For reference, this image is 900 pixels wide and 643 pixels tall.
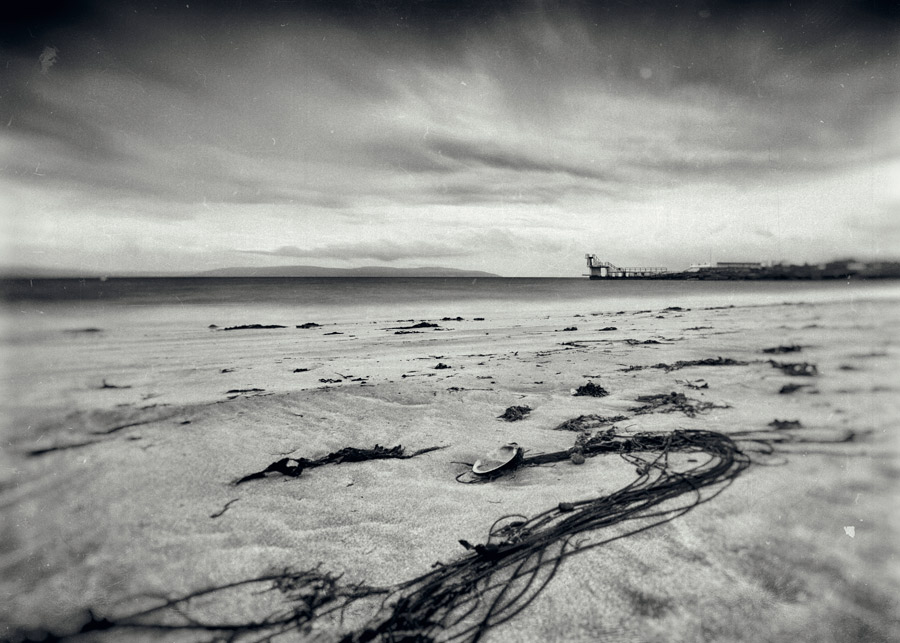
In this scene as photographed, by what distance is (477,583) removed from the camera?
1.91 metres

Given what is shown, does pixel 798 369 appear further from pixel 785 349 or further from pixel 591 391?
pixel 591 391

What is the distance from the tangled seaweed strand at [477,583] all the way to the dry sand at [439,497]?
7 centimetres

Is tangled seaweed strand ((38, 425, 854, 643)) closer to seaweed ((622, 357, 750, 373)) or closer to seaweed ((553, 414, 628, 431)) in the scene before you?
seaweed ((553, 414, 628, 431))

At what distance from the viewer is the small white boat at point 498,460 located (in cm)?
293

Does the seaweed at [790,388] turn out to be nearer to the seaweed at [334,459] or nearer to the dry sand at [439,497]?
the dry sand at [439,497]

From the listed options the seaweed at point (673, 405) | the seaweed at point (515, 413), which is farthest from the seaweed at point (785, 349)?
the seaweed at point (515, 413)

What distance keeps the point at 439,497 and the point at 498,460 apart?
564 mm

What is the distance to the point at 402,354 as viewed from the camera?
317 inches

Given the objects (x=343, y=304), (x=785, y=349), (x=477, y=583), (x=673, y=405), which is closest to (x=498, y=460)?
(x=477, y=583)

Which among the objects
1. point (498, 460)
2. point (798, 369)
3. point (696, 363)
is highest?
point (798, 369)

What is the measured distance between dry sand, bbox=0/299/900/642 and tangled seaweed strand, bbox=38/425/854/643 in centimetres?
7

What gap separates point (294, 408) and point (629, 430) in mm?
3341

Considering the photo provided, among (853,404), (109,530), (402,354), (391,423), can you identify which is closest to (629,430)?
(853,404)

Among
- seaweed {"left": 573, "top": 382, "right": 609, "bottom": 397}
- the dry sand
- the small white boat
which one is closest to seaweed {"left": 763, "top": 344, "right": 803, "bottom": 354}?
the dry sand
